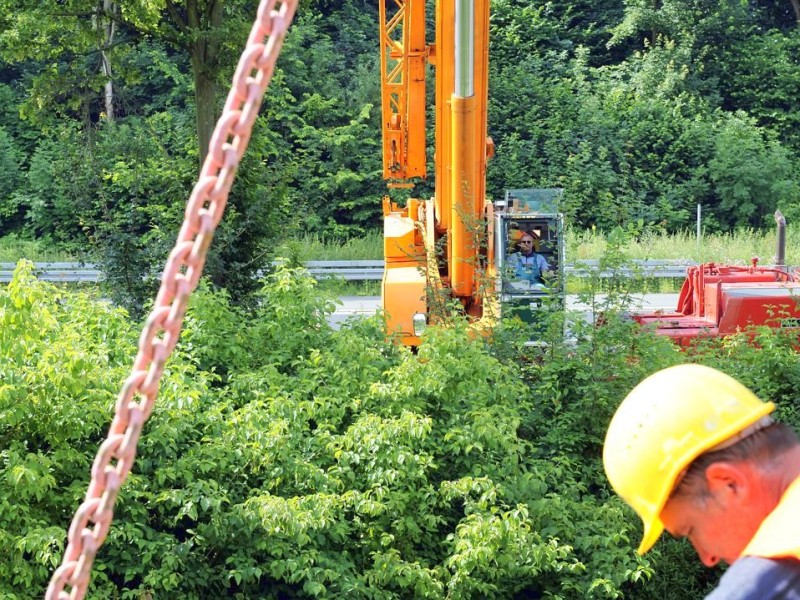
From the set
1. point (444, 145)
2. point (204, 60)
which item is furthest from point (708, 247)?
point (444, 145)

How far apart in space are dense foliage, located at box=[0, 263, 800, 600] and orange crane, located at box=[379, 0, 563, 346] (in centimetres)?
200

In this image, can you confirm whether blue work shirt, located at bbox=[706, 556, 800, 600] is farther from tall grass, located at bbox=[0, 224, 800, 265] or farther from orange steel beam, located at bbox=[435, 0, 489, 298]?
tall grass, located at bbox=[0, 224, 800, 265]

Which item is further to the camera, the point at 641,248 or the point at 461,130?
the point at 641,248

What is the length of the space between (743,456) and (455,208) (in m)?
9.76

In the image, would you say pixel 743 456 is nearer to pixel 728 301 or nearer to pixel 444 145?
pixel 444 145

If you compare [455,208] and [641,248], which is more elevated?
[455,208]

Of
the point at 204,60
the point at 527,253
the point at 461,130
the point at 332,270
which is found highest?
the point at 204,60

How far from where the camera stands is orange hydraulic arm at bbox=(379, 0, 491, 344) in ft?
35.5

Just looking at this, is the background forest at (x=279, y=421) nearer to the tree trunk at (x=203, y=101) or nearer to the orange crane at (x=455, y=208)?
the tree trunk at (x=203, y=101)

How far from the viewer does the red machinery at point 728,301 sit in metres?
12.7

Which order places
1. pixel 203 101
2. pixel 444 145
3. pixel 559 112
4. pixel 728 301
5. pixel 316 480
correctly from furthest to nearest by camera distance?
pixel 559 112
pixel 203 101
pixel 728 301
pixel 444 145
pixel 316 480

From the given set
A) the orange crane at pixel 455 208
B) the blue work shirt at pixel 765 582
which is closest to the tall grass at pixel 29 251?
the orange crane at pixel 455 208

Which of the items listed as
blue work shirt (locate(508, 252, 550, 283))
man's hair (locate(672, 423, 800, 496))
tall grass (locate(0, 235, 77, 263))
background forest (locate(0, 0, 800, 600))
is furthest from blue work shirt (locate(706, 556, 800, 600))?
tall grass (locate(0, 235, 77, 263))

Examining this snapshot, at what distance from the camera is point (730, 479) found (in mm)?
1872
